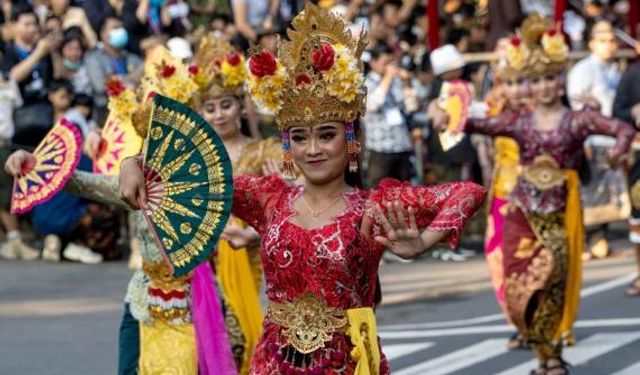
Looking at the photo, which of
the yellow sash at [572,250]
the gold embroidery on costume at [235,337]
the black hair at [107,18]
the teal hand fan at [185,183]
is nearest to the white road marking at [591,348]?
the yellow sash at [572,250]

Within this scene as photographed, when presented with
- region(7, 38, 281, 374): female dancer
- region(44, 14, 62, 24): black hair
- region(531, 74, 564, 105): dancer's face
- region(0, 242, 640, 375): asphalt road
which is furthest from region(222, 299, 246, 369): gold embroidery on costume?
region(44, 14, 62, 24): black hair

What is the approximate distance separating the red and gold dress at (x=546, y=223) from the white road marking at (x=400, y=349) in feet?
2.74

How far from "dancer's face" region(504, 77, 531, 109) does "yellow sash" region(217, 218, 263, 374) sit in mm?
2500

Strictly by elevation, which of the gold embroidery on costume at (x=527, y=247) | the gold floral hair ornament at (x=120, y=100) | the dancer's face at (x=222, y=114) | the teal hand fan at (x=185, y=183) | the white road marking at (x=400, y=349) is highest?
the gold floral hair ornament at (x=120, y=100)

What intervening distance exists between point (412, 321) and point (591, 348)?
5.77 ft

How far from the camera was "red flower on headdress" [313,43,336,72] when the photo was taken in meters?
6.09

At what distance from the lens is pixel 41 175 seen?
694 cm

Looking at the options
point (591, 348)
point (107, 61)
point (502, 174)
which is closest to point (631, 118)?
point (502, 174)

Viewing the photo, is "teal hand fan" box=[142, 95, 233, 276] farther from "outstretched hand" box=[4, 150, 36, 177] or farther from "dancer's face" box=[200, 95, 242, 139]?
"dancer's face" box=[200, 95, 242, 139]

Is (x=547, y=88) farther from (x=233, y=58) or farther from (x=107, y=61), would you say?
(x=107, y=61)

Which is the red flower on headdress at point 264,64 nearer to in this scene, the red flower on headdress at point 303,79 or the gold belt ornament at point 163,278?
the red flower on headdress at point 303,79

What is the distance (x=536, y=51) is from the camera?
1039 centimetres

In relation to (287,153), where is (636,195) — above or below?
below

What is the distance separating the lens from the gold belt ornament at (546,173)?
1014cm
